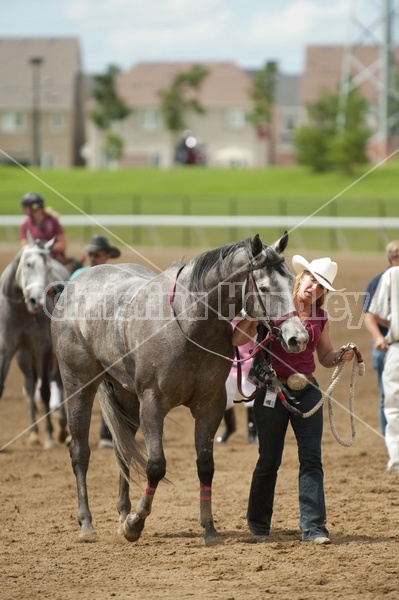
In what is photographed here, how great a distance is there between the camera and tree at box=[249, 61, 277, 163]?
232 feet

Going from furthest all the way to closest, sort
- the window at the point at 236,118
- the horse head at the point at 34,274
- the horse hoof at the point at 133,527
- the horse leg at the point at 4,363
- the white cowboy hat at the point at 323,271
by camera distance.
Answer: the window at the point at 236,118 → the horse leg at the point at 4,363 → the horse head at the point at 34,274 → the horse hoof at the point at 133,527 → the white cowboy hat at the point at 323,271

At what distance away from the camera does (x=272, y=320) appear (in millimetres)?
6293

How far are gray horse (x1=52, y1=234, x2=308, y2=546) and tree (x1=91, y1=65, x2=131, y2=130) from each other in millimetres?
64887

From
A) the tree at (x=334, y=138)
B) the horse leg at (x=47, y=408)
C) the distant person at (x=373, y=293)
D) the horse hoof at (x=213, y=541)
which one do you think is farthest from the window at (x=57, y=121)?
the horse hoof at (x=213, y=541)

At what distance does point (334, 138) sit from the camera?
1966 inches

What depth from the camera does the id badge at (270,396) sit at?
22.3 feet

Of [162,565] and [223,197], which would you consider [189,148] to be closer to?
[223,197]

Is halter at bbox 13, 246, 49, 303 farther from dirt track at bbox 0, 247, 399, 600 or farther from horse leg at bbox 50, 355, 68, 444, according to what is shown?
dirt track at bbox 0, 247, 399, 600

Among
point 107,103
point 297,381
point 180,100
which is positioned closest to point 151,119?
point 107,103

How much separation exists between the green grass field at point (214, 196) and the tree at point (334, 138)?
28.6 inches

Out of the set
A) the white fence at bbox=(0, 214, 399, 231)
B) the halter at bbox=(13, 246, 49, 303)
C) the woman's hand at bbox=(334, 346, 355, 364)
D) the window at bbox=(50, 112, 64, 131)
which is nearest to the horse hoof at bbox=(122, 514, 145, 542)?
the woman's hand at bbox=(334, 346, 355, 364)

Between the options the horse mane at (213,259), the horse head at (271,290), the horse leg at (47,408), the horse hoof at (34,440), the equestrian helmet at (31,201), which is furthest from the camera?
the equestrian helmet at (31,201)

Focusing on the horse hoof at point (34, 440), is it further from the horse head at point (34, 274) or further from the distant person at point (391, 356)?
the distant person at point (391, 356)

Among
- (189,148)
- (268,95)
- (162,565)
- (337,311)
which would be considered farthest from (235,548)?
(268,95)
